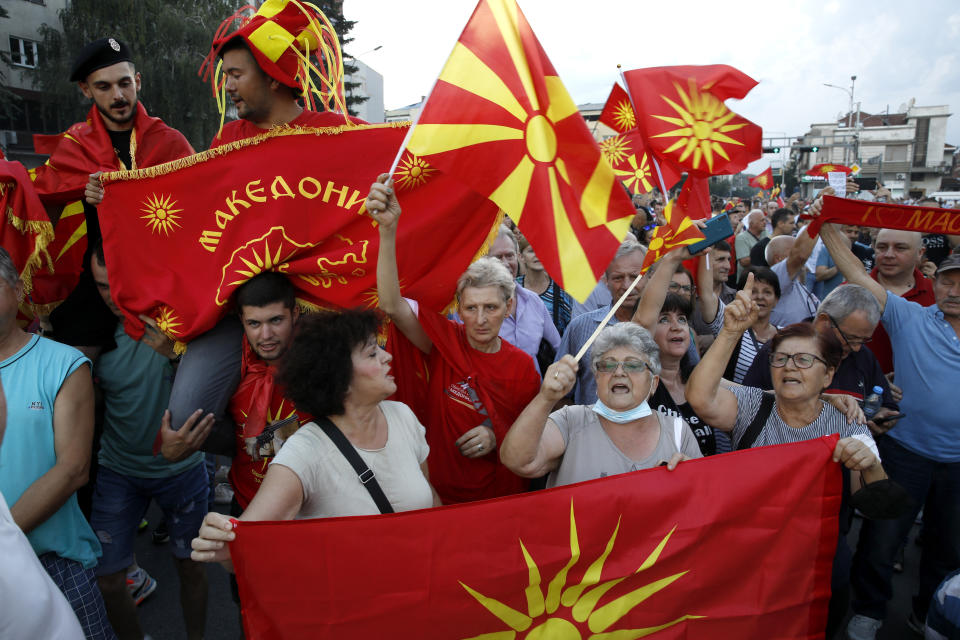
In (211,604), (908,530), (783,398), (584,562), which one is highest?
(783,398)

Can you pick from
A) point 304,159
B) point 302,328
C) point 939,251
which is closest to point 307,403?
point 302,328

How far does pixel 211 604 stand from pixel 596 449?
2.56 meters

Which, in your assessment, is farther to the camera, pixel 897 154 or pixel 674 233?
pixel 897 154

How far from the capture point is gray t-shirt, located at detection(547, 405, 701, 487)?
2439 millimetres

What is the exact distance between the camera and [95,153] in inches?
113

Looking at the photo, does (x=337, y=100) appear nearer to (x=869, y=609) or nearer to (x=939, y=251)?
(x=869, y=609)

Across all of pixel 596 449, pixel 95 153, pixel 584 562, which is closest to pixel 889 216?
pixel 596 449

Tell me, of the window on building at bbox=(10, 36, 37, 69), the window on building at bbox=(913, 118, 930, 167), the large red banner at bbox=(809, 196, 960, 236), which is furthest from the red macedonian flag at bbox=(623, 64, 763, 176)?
the window on building at bbox=(913, 118, 930, 167)

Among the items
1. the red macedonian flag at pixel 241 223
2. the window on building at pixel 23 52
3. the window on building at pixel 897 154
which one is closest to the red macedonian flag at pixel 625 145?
the red macedonian flag at pixel 241 223

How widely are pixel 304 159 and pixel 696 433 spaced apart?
7.11 ft

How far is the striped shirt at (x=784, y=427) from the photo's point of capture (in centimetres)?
266

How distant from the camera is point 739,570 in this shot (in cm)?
231

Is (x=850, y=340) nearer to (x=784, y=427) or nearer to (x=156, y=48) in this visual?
(x=784, y=427)

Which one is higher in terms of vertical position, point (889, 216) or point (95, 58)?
point (95, 58)
